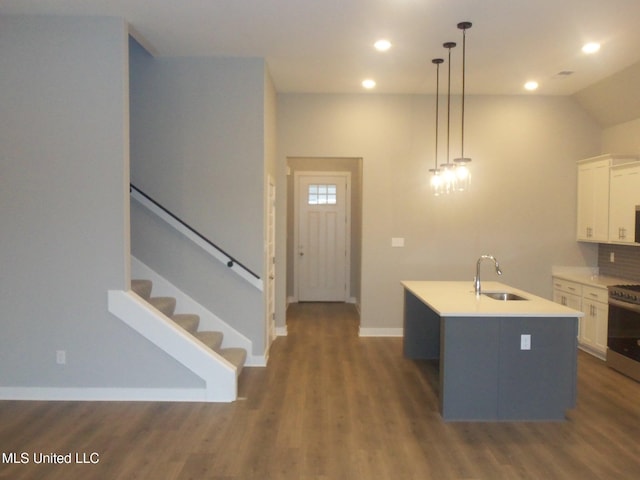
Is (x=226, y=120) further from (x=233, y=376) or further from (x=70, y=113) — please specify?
(x=233, y=376)

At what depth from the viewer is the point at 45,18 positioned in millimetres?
3883

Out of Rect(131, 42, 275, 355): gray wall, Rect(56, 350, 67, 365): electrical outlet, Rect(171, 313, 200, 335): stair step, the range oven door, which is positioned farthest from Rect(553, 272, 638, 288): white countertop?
Rect(56, 350, 67, 365): electrical outlet

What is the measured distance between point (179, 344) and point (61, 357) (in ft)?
3.18

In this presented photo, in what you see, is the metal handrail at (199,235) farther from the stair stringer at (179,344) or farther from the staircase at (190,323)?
the stair stringer at (179,344)

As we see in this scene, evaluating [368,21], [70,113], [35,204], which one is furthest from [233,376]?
[368,21]

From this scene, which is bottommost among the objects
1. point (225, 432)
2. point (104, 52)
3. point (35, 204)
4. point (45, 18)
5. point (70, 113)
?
point (225, 432)

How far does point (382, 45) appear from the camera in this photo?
4.49 m

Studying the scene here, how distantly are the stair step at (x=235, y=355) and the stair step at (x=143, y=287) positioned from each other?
91 cm

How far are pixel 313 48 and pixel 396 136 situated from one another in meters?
2.08

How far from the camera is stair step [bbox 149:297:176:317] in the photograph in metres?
4.63

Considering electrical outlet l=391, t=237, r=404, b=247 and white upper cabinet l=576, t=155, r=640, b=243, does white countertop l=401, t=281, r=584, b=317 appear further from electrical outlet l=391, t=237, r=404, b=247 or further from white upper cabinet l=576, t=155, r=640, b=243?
white upper cabinet l=576, t=155, r=640, b=243

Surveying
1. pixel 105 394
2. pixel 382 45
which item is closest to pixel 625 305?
pixel 382 45

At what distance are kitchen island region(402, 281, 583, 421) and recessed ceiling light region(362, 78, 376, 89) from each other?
10.1 feet

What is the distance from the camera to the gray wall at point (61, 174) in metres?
3.89
